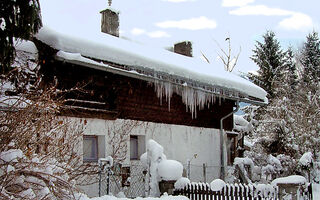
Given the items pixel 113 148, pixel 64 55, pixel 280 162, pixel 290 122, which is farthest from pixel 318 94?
pixel 64 55

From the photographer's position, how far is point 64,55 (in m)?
8.14

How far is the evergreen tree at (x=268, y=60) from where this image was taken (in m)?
26.2

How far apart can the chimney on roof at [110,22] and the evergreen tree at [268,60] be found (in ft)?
49.4

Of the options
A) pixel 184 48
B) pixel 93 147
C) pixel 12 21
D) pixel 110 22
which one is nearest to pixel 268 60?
pixel 184 48

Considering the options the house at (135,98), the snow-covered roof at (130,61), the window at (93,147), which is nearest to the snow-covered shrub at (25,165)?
the house at (135,98)

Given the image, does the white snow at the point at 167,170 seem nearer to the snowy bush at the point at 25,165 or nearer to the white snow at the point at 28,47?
the snowy bush at the point at 25,165

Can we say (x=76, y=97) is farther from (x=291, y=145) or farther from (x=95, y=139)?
(x=291, y=145)

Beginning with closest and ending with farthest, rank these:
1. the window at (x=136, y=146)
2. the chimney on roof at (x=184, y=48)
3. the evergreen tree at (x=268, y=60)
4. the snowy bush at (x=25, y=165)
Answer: the snowy bush at (x=25, y=165)
the window at (x=136, y=146)
the chimney on roof at (x=184, y=48)
the evergreen tree at (x=268, y=60)

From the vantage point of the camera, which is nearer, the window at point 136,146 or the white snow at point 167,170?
the white snow at point 167,170

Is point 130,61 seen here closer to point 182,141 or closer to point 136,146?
point 136,146

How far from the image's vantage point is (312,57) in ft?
94.9

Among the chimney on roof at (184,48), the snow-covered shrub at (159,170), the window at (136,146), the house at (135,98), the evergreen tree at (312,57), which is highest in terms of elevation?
the evergreen tree at (312,57)

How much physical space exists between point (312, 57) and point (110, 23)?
20.2 metres

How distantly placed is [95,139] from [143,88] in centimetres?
214
